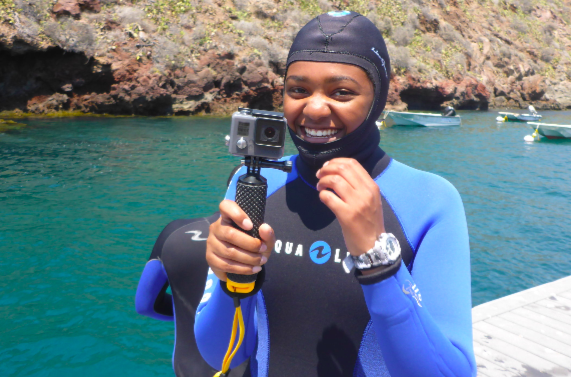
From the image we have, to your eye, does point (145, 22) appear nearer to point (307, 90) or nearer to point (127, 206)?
point (127, 206)

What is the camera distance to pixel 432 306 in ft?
3.97

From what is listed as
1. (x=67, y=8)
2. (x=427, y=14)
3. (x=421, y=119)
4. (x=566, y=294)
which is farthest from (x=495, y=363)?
(x=427, y=14)

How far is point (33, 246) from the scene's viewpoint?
654cm

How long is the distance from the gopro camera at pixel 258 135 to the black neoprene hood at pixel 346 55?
34cm

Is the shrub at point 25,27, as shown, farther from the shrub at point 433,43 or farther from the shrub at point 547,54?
the shrub at point 547,54

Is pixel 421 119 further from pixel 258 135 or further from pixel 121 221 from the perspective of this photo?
pixel 258 135

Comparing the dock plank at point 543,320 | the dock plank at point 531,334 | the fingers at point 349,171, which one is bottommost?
the dock plank at point 531,334

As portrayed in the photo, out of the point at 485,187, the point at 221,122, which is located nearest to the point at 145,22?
the point at 221,122

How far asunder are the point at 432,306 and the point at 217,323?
0.65m

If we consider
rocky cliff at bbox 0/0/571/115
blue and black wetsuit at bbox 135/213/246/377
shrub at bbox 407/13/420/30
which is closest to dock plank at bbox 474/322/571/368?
blue and black wetsuit at bbox 135/213/246/377

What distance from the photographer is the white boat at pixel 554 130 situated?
19109 millimetres

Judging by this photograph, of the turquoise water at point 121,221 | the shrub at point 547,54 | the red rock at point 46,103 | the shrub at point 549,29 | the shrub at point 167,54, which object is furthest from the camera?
the shrub at point 549,29

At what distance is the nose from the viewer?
54.1 inches

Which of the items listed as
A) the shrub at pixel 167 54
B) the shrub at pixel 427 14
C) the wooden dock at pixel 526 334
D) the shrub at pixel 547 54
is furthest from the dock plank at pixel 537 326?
the shrub at pixel 547 54
